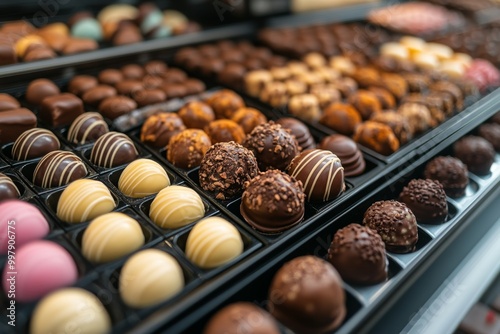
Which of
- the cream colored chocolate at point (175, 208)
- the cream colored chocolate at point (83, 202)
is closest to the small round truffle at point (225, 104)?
the cream colored chocolate at point (175, 208)

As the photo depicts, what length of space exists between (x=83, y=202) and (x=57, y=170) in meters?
0.24

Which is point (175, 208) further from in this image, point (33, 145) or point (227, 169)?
point (33, 145)

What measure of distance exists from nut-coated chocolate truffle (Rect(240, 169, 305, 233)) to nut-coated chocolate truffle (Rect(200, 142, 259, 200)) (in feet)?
0.39

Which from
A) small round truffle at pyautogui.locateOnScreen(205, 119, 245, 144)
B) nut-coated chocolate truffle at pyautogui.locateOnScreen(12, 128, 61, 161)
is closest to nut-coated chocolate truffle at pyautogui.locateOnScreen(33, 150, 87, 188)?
nut-coated chocolate truffle at pyautogui.locateOnScreen(12, 128, 61, 161)

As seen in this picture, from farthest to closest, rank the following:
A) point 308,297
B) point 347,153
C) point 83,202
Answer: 1. point 347,153
2. point 83,202
3. point 308,297

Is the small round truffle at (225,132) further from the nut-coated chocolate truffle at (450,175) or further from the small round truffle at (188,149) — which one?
the nut-coated chocolate truffle at (450,175)

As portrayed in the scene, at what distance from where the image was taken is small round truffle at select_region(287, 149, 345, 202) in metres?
1.67

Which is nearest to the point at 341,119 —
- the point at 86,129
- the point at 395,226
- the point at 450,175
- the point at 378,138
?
the point at 378,138

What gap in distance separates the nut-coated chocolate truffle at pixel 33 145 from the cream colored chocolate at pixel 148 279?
784 millimetres

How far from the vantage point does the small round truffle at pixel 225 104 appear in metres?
2.31

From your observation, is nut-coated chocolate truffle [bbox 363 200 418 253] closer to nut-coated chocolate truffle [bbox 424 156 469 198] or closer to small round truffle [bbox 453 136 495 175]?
nut-coated chocolate truffle [bbox 424 156 469 198]

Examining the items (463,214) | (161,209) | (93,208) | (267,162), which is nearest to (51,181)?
(93,208)

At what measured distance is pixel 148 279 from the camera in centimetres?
123

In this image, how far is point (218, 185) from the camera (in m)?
1.68
